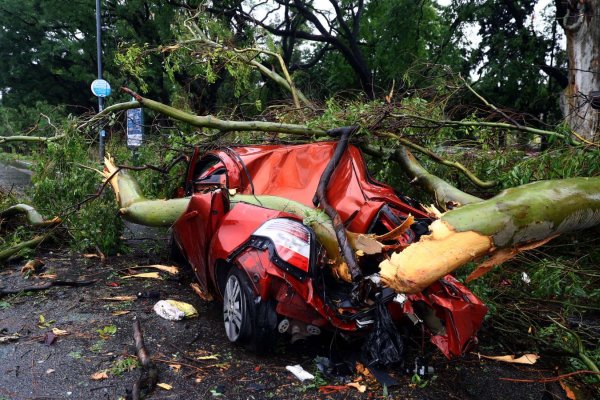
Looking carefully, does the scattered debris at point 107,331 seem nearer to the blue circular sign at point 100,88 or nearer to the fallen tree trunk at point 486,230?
the fallen tree trunk at point 486,230

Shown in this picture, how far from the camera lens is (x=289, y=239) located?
294cm

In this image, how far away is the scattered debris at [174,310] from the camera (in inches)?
143

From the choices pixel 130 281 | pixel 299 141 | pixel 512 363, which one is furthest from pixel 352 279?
pixel 130 281

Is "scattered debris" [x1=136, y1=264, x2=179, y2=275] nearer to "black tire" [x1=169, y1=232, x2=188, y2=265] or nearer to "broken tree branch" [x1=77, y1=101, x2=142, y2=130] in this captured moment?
"black tire" [x1=169, y1=232, x2=188, y2=265]

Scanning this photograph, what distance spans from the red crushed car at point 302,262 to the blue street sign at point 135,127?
7.25 feet

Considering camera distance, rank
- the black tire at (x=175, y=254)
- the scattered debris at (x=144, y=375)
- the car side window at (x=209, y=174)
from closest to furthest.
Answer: the scattered debris at (x=144, y=375)
the car side window at (x=209, y=174)
the black tire at (x=175, y=254)

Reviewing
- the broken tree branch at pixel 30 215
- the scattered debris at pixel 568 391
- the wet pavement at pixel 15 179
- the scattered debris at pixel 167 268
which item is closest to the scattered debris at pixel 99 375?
the scattered debris at pixel 167 268

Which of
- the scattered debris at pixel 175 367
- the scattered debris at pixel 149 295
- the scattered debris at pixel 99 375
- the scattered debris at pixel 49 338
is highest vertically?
the scattered debris at pixel 49 338

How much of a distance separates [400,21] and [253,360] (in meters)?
14.0

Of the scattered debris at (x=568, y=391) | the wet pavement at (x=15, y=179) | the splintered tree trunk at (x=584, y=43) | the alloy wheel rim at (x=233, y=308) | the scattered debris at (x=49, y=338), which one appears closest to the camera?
the scattered debris at (x=568, y=391)

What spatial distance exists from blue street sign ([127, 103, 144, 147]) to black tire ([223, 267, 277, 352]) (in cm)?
325

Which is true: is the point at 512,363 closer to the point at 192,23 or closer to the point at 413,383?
→ the point at 413,383

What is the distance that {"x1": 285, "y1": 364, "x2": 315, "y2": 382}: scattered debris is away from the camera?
2.85 m

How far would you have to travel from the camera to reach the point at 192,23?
8.34 meters
